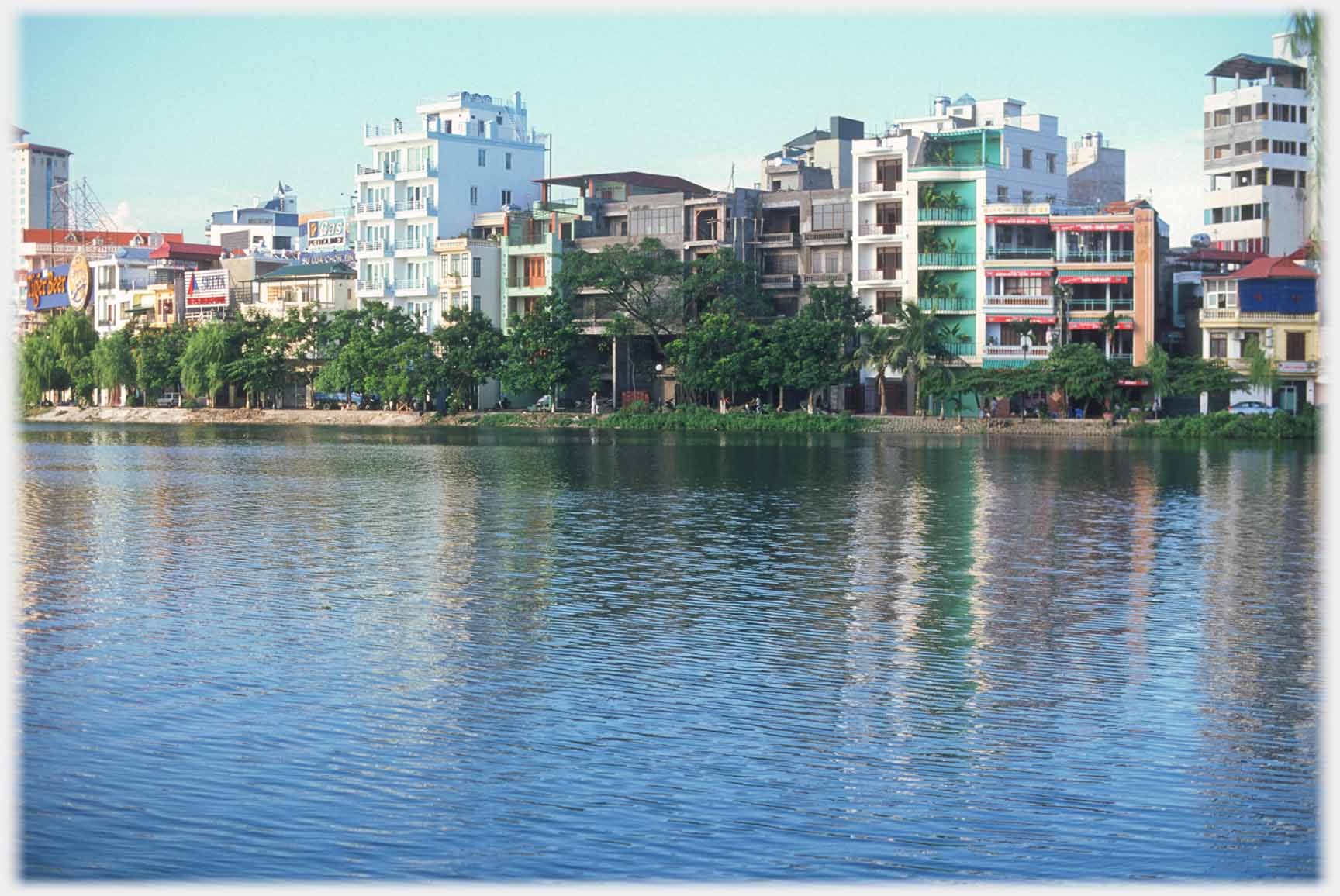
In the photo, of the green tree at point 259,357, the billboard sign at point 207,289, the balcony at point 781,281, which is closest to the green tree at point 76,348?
the billboard sign at point 207,289

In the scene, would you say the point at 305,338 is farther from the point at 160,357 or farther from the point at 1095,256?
the point at 1095,256

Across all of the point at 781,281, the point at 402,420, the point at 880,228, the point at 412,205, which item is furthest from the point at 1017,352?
the point at 412,205

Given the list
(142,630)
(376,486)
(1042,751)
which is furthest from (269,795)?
(376,486)

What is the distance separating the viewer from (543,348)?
8269 centimetres

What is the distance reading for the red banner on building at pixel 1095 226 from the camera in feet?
238

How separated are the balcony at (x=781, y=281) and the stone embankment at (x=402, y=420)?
998cm

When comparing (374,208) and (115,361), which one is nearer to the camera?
(374,208)

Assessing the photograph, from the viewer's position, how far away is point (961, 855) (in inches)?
484

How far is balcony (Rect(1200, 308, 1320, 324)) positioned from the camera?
69062 mm

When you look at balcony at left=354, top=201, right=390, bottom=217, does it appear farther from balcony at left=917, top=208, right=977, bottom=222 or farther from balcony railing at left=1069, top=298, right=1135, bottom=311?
balcony railing at left=1069, top=298, right=1135, bottom=311

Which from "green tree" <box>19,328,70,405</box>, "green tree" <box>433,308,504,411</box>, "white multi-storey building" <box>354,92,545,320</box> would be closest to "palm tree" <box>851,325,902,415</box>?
"green tree" <box>433,308,504,411</box>

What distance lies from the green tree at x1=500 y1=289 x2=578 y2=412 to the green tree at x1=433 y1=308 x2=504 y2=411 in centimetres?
141

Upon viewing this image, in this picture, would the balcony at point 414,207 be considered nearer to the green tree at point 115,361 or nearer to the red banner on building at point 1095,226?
the green tree at point 115,361

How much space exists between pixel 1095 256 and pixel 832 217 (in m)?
14.8
